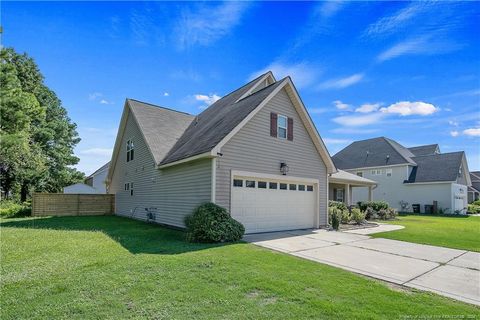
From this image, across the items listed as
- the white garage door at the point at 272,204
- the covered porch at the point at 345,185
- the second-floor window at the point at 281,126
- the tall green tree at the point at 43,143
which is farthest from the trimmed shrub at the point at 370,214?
the tall green tree at the point at 43,143

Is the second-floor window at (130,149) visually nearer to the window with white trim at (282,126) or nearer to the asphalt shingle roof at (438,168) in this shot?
the window with white trim at (282,126)

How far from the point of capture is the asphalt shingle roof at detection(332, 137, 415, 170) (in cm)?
3275

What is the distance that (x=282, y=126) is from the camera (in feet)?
42.3

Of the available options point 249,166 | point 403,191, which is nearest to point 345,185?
point 403,191

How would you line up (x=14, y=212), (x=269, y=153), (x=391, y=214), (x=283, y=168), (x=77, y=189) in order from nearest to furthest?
(x=269, y=153) → (x=283, y=168) → (x=14, y=212) → (x=391, y=214) → (x=77, y=189)

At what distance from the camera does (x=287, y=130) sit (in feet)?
42.7

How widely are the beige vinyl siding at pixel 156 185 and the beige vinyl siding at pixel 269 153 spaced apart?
2.26 ft

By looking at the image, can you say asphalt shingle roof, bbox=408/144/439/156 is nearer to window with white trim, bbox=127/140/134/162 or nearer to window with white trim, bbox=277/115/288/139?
window with white trim, bbox=277/115/288/139

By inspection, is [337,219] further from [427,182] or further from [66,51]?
[427,182]

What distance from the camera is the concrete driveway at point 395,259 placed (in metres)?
5.56

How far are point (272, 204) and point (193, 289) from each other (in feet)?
25.2

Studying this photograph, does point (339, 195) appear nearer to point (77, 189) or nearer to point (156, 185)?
point (156, 185)

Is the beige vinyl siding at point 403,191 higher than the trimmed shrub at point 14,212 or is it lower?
higher

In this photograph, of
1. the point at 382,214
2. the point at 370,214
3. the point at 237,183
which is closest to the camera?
the point at 237,183
